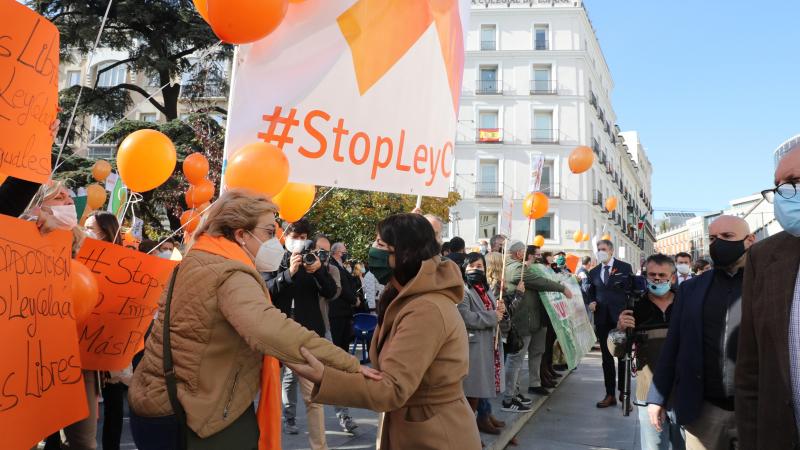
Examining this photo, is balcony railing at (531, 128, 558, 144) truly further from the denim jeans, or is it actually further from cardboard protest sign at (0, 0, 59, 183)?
cardboard protest sign at (0, 0, 59, 183)

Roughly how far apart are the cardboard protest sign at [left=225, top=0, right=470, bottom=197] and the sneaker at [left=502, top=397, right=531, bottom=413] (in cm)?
313

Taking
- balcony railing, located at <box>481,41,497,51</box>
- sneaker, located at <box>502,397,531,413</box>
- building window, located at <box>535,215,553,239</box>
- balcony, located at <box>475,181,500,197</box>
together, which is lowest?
sneaker, located at <box>502,397,531,413</box>

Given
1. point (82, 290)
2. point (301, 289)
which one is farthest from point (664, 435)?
point (82, 290)

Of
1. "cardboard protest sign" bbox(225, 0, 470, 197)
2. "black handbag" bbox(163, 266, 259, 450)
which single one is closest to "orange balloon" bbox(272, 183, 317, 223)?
"cardboard protest sign" bbox(225, 0, 470, 197)

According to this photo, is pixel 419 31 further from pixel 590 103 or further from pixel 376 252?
pixel 590 103

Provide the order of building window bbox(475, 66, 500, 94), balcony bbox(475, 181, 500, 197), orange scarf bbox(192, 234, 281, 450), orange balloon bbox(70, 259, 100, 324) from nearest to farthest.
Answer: orange scarf bbox(192, 234, 281, 450)
orange balloon bbox(70, 259, 100, 324)
balcony bbox(475, 181, 500, 197)
building window bbox(475, 66, 500, 94)

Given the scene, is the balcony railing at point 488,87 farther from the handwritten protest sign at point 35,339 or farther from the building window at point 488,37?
the handwritten protest sign at point 35,339

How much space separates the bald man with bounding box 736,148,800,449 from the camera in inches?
72.8

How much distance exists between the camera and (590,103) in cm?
3719

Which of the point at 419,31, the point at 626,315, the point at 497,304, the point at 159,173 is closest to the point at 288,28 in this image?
the point at 419,31

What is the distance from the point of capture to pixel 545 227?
117ft

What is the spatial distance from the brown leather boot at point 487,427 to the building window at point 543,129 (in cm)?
3245

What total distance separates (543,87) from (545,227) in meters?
9.60

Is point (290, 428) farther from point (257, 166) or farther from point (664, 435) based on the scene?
point (664, 435)
